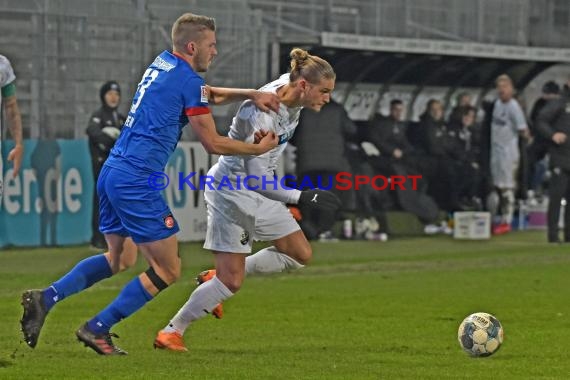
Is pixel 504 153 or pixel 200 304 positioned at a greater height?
pixel 200 304

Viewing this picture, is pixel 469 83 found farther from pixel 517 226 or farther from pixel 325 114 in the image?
pixel 325 114

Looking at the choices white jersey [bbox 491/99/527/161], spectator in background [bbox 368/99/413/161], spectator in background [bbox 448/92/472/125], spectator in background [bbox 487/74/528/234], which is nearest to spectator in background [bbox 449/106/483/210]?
spectator in background [bbox 448/92/472/125]

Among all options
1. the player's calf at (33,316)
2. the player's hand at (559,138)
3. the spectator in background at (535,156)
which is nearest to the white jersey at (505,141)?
the spectator in background at (535,156)

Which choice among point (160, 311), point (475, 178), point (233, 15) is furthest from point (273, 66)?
point (160, 311)

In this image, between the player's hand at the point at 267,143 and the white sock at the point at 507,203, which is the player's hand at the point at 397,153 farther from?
the player's hand at the point at 267,143

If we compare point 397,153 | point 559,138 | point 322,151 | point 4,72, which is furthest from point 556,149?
point 4,72

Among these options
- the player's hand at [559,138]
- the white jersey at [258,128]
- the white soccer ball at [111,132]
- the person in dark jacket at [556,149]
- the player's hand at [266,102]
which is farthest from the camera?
the person in dark jacket at [556,149]

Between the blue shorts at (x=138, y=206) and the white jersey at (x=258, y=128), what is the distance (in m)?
0.86

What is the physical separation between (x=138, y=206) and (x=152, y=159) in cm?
29

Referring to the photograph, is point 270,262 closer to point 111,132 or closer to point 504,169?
point 111,132

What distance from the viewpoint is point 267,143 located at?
9.62 metres

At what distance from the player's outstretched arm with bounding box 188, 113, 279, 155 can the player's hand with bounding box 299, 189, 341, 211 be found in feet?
1.23

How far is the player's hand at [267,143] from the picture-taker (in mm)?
9625

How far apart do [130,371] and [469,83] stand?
20.3m
